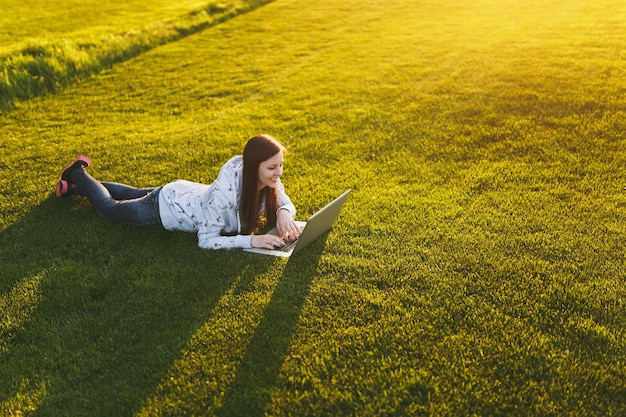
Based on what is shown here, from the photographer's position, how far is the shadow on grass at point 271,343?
378 centimetres

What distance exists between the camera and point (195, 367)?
4094 millimetres

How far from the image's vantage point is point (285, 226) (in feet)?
17.6

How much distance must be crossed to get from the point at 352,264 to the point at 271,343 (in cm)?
128

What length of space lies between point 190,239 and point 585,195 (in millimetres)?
4443

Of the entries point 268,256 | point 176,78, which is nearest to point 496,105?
point 268,256

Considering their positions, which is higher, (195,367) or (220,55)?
(220,55)

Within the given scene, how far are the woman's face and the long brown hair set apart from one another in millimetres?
36

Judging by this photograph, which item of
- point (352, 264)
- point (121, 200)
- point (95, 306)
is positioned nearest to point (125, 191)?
point (121, 200)

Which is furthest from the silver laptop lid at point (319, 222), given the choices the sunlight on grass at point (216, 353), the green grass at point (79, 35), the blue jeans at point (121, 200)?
the green grass at point (79, 35)

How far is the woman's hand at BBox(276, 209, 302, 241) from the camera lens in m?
5.36

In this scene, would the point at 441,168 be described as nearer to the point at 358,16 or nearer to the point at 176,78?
the point at 176,78

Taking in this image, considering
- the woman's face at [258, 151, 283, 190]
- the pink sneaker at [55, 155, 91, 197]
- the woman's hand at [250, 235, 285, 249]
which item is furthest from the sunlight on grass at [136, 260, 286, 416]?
the pink sneaker at [55, 155, 91, 197]

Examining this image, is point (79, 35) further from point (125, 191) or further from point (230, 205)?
point (230, 205)

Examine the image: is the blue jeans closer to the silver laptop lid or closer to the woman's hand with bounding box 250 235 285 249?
the woman's hand with bounding box 250 235 285 249
